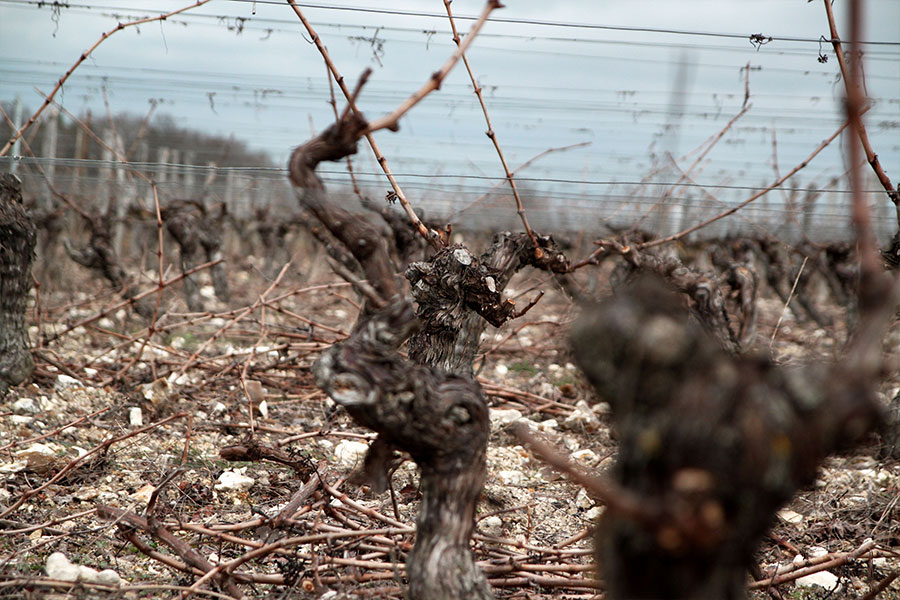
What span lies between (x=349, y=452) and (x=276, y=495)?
28.0 inches

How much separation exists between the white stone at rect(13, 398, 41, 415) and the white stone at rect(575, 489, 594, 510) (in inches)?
133

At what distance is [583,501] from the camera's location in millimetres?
3559

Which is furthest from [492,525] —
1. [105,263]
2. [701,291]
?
[105,263]

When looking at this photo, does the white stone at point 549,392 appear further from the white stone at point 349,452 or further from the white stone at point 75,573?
the white stone at point 75,573

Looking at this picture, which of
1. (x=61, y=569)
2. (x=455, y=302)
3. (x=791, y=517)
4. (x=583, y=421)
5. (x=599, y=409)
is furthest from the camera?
(x=599, y=409)

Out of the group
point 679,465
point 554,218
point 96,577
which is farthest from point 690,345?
point 554,218

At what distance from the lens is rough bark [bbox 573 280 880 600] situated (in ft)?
4.02

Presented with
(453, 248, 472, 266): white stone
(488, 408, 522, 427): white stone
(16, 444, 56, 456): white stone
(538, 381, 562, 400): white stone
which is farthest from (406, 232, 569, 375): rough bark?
(538, 381, 562, 400): white stone

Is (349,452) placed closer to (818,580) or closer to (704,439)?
(818,580)

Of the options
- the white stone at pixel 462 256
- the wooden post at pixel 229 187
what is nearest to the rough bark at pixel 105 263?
the wooden post at pixel 229 187

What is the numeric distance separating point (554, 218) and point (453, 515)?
534 inches

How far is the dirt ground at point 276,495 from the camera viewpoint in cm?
234

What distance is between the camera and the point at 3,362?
15.3ft

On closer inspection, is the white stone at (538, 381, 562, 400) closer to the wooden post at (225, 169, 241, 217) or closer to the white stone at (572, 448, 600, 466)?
the white stone at (572, 448, 600, 466)
